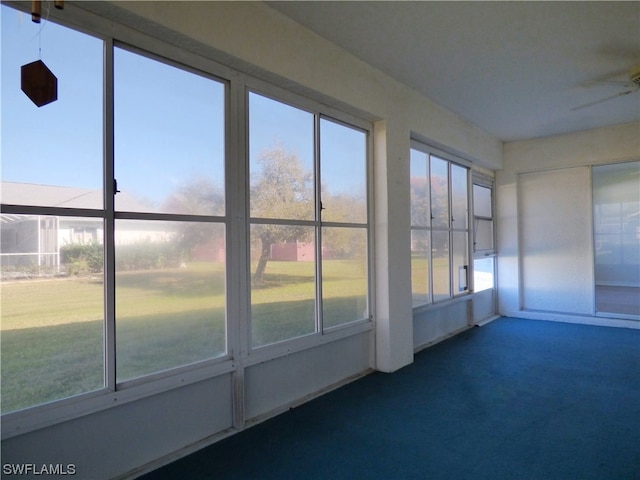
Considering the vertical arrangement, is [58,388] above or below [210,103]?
below

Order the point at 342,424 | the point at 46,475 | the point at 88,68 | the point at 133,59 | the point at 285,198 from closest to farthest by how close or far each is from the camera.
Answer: the point at 46,475
the point at 88,68
the point at 133,59
the point at 342,424
the point at 285,198

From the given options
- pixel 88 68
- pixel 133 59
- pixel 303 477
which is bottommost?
pixel 303 477

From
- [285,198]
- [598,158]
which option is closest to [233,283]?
[285,198]

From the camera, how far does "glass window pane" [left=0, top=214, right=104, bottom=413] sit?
6.01 ft

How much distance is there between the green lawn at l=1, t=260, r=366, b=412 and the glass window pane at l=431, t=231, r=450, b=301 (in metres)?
2.68

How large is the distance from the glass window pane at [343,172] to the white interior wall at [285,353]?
18cm

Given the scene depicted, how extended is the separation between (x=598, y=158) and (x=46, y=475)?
7493mm

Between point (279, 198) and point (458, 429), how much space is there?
2202 millimetres

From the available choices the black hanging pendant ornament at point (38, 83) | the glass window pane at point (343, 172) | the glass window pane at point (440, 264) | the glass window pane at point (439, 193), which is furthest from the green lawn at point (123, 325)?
the glass window pane at point (439, 193)

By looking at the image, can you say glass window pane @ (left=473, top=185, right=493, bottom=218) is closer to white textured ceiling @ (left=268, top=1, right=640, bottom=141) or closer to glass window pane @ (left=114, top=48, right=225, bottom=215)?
white textured ceiling @ (left=268, top=1, right=640, bottom=141)

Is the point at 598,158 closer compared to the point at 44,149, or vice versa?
the point at 44,149

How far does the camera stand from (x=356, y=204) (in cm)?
387

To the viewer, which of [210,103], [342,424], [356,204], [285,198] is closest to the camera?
[210,103]

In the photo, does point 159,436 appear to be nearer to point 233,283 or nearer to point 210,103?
point 233,283
